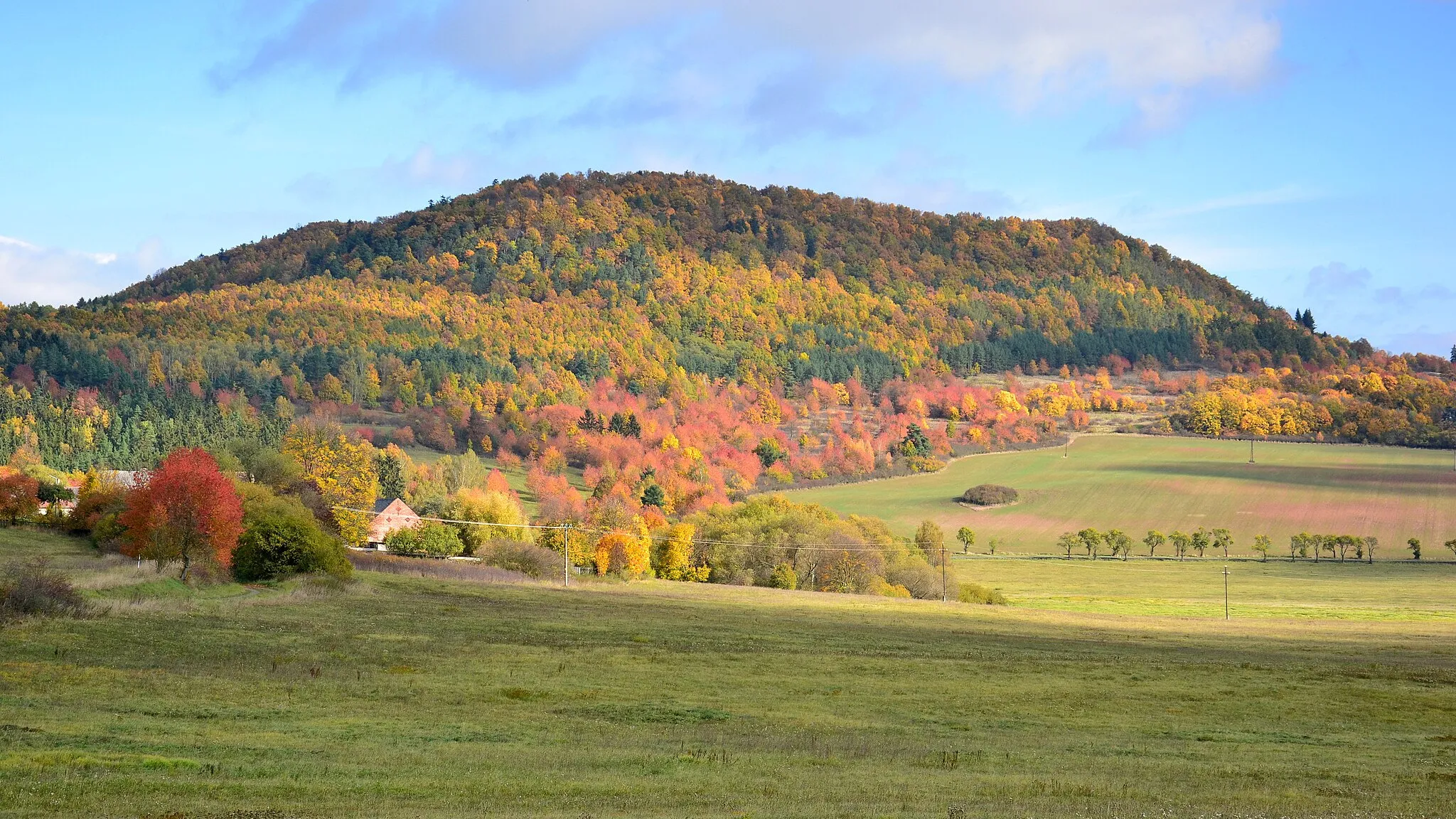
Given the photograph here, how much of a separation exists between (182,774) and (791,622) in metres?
45.4

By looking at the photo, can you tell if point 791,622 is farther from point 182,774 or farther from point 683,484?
point 683,484

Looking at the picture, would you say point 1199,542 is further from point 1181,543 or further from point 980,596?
point 980,596

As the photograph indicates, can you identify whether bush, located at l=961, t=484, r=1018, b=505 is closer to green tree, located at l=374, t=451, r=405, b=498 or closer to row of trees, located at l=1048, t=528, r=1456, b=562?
row of trees, located at l=1048, t=528, r=1456, b=562

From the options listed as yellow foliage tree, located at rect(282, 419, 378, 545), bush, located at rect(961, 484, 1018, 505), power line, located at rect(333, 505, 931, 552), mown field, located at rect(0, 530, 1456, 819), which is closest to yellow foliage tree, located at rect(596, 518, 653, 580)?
power line, located at rect(333, 505, 931, 552)

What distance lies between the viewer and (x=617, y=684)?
37625mm

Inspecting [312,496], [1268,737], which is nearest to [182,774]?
[1268,737]

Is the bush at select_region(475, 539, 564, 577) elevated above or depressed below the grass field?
below

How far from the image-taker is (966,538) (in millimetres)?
134500

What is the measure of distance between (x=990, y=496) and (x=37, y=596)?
4870 inches

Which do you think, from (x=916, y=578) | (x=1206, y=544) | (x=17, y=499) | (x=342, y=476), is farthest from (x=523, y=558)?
(x=1206, y=544)

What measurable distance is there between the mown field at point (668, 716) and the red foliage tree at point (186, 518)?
2.26 metres

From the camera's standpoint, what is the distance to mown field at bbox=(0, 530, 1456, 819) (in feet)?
66.5

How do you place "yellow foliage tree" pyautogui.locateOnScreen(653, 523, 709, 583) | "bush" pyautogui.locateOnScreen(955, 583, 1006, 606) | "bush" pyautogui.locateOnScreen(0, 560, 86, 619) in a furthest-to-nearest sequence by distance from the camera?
"yellow foliage tree" pyautogui.locateOnScreen(653, 523, 709, 583)
"bush" pyautogui.locateOnScreen(955, 583, 1006, 606)
"bush" pyautogui.locateOnScreen(0, 560, 86, 619)

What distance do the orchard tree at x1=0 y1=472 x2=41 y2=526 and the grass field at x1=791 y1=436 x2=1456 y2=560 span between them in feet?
267
